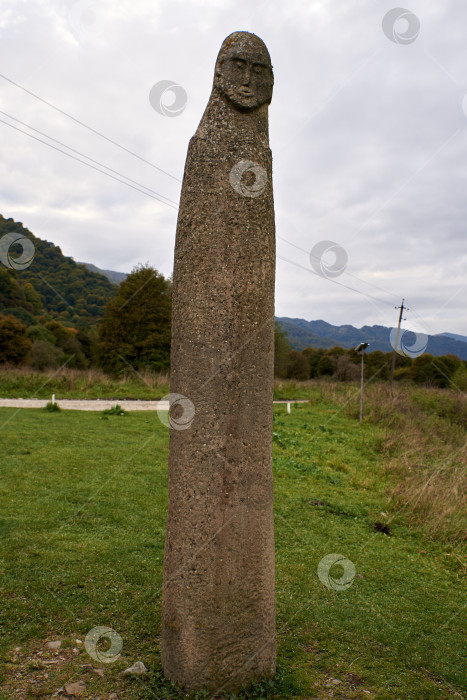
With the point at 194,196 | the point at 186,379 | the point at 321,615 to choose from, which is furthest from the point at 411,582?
the point at 194,196

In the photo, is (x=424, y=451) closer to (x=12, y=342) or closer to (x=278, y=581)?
(x=278, y=581)

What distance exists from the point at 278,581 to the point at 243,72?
4.60 m

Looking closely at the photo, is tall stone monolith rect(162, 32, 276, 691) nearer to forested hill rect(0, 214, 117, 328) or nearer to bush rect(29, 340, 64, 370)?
bush rect(29, 340, 64, 370)

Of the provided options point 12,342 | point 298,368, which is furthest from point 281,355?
point 12,342

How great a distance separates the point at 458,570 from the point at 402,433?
26.1 ft

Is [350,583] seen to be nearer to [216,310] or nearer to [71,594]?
[71,594]

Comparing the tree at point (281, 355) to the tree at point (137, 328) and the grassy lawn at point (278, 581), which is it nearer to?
the tree at point (137, 328)

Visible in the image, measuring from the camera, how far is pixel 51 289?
4422cm

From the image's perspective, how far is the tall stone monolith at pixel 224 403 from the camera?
10.8 ft

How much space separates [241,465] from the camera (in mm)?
3305

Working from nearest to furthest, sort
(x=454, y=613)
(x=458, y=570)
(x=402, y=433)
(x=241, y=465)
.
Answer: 1. (x=241, y=465)
2. (x=454, y=613)
3. (x=458, y=570)
4. (x=402, y=433)

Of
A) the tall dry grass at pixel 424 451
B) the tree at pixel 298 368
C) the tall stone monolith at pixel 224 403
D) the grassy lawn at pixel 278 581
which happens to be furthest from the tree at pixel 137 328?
the tall stone monolith at pixel 224 403

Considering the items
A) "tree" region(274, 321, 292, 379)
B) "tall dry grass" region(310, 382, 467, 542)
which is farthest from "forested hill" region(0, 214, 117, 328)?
"tall dry grass" region(310, 382, 467, 542)

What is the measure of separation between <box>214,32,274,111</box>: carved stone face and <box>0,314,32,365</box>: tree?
1294 inches
